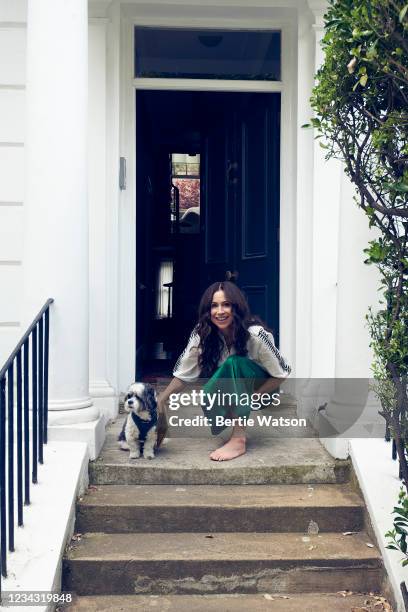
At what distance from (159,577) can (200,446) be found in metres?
1.22

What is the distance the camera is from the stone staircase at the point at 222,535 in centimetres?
337

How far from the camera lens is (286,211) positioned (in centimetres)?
576

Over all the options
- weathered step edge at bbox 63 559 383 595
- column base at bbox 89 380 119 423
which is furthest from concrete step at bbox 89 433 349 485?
column base at bbox 89 380 119 423

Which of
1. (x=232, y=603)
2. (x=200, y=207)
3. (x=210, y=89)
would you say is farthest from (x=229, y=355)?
(x=200, y=207)

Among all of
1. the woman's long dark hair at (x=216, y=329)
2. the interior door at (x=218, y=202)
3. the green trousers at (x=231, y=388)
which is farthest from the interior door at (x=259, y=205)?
the green trousers at (x=231, y=388)

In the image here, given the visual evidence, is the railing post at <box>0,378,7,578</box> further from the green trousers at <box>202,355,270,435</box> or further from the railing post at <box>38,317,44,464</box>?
the green trousers at <box>202,355,270,435</box>

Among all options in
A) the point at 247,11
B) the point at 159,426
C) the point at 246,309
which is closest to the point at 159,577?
the point at 159,426

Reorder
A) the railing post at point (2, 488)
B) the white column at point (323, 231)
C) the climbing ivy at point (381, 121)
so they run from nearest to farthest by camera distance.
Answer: the climbing ivy at point (381, 121)
the railing post at point (2, 488)
the white column at point (323, 231)

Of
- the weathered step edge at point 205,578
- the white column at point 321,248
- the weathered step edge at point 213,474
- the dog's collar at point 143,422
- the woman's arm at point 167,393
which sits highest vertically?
the white column at point 321,248

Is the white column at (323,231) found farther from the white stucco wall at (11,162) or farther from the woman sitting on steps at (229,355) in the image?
the white stucco wall at (11,162)

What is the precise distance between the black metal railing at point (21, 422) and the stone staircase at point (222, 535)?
1.12 feet

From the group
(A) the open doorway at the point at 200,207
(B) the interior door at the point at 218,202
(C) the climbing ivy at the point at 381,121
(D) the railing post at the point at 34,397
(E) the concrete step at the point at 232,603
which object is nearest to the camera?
(C) the climbing ivy at the point at 381,121

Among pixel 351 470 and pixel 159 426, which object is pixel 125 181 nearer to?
pixel 159 426

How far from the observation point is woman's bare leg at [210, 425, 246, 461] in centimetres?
419
